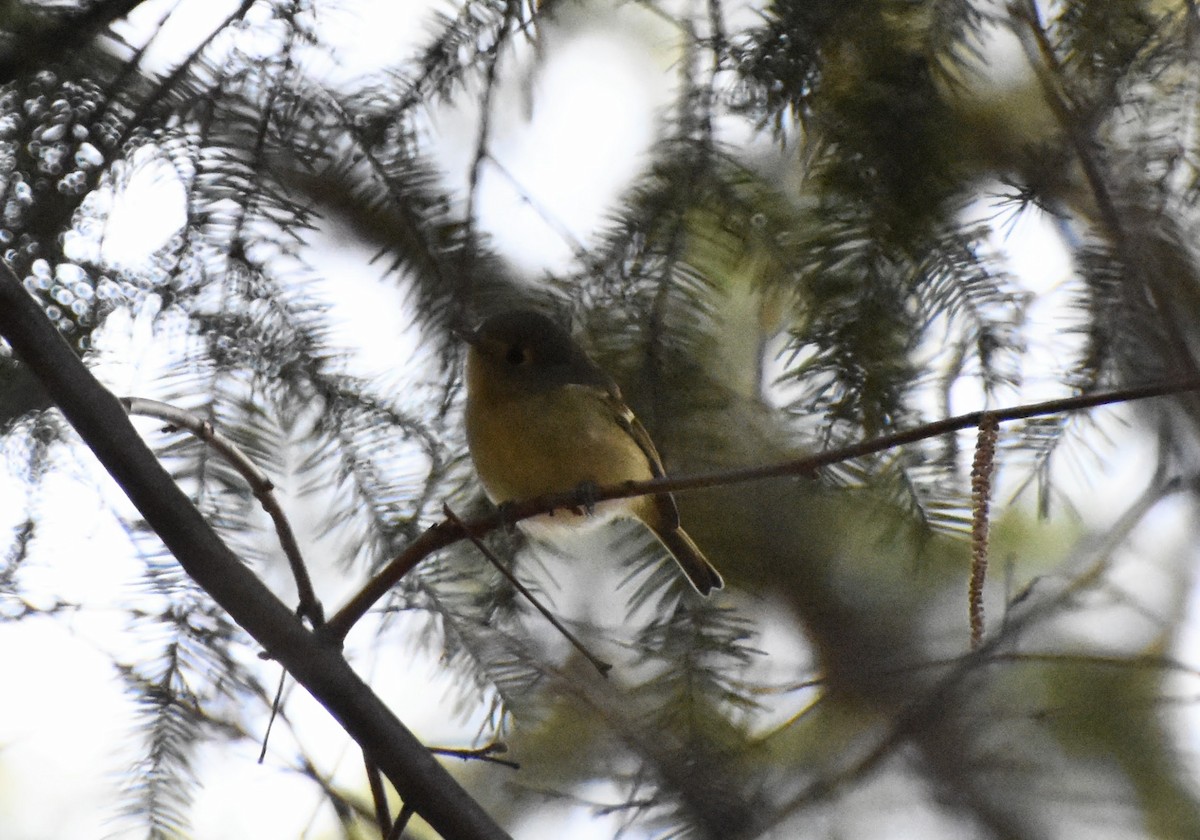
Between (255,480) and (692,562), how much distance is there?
70cm

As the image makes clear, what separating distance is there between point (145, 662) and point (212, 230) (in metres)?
0.67

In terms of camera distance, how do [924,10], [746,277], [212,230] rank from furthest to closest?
[746,277] → [212,230] → [924,10]

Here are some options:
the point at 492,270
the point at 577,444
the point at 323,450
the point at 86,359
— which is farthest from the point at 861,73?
the point at 86,359

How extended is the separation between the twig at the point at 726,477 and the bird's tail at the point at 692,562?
245mm

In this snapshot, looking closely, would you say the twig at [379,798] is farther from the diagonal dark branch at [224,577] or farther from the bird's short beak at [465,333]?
the bird's short beak at [465,333]

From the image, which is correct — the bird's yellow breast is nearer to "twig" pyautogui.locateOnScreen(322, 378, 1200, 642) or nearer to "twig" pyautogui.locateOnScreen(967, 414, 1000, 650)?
"twig" pyautogui.locateOnScreen(322, 378, 1200, 642)

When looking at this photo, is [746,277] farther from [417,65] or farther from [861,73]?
[417,65]

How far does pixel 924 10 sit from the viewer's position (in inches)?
60.8

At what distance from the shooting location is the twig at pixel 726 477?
97 cm

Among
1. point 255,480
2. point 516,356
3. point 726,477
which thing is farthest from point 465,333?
point 726,477

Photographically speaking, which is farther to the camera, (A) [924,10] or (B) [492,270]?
(B) [492,270]

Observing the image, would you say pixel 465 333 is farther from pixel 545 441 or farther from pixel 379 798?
pixel 379 798

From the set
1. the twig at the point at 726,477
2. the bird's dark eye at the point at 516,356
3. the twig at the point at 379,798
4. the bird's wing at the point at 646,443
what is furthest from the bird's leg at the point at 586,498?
the twig at the point at 379,798

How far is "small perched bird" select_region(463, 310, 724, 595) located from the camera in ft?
6.13
